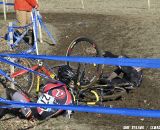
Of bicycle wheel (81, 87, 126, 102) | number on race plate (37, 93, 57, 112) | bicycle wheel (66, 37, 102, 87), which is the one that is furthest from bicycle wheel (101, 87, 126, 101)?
number on race plate (37, 93, 57, 112)

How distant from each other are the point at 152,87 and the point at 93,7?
500 inches

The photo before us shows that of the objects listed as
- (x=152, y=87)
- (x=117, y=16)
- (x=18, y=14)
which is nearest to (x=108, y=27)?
(x=117, y=16)

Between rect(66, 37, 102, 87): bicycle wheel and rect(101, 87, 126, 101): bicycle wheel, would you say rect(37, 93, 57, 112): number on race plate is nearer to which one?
rect(101, 87, 126, 101): bicycle wheel

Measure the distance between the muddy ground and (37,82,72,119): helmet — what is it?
166mm

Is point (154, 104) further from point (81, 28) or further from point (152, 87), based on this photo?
point (81, 28)

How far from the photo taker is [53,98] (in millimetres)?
6871

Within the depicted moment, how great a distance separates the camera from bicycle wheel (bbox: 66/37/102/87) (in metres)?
8.23

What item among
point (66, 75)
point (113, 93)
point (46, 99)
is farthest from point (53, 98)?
point (113, 93)

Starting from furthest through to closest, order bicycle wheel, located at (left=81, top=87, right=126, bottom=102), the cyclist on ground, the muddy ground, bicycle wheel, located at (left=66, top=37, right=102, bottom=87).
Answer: bicycle wheel, located at (left=66, top=37, right=102, bottom=87), the cyclist on ground, bicycle wheel, located at (left=81, top=87, right=126, bottom=102), the muddy ground

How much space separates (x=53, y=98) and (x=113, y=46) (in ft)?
17.8

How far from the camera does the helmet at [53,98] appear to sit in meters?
6.78

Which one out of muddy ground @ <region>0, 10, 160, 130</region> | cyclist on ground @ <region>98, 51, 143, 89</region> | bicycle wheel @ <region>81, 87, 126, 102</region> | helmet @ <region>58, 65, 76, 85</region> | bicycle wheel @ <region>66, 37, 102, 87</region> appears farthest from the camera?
bicycle wheel @ <region>66, 37, 102, 87</region>

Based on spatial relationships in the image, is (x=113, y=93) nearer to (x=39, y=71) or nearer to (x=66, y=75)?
(x=66, y=75)

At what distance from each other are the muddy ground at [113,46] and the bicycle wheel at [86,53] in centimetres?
79
